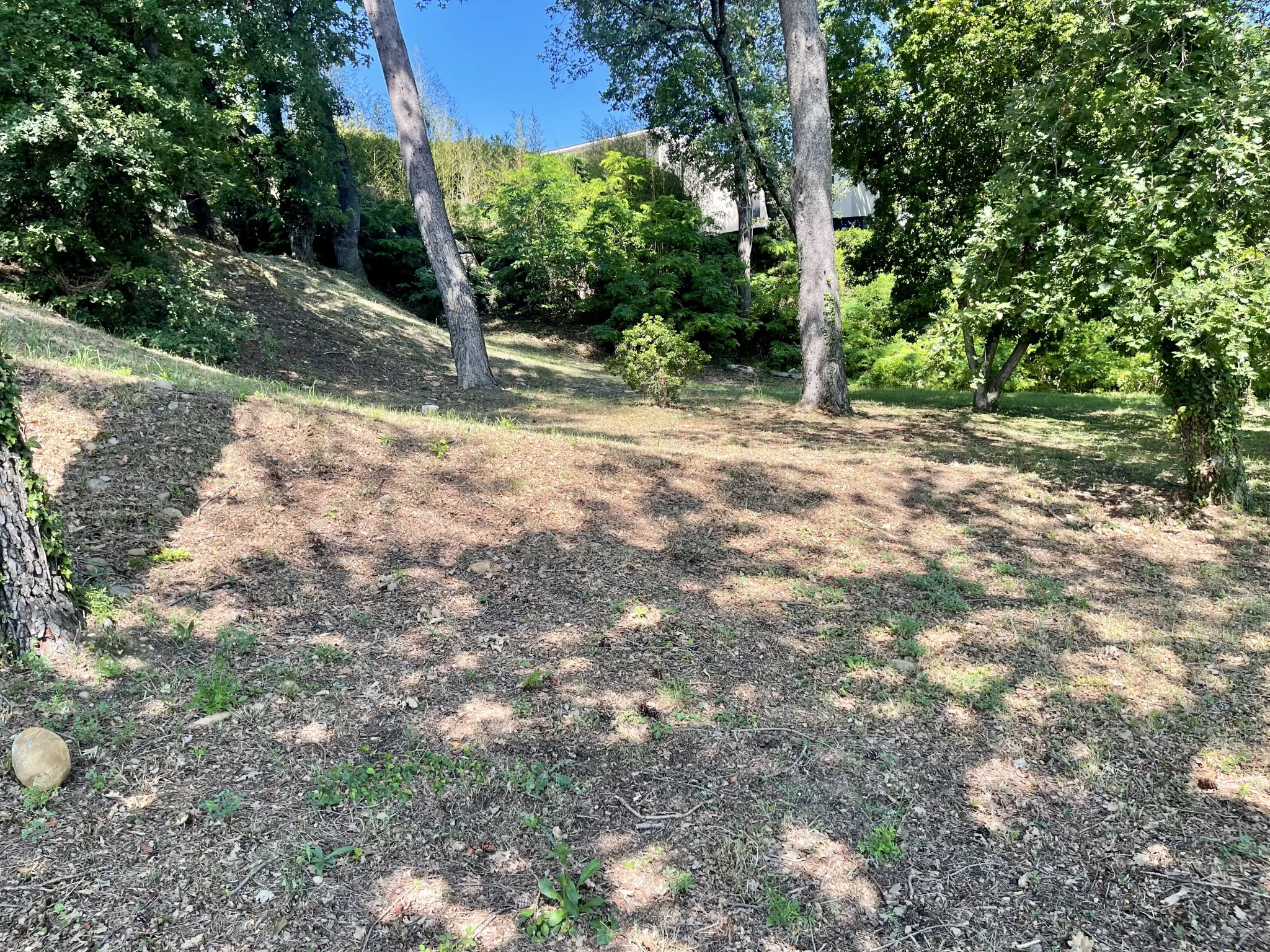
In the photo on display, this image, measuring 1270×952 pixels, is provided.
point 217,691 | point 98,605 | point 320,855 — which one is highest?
point 98,605

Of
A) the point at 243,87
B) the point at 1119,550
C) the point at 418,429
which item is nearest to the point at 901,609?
the point at 1119,550

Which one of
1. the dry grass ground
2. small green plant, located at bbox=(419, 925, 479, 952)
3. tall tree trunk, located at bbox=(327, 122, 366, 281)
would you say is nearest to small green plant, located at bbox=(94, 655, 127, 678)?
the dry grass ground

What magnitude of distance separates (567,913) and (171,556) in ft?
9.85

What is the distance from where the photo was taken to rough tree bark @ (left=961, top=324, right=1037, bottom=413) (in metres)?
10.0

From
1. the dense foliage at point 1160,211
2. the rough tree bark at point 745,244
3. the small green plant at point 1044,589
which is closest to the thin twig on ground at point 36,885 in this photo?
the small green plant at point 1044,589

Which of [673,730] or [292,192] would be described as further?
[292,192]

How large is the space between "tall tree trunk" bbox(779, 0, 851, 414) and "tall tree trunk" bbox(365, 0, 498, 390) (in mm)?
4663

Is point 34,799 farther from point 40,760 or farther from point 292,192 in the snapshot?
point 292,192

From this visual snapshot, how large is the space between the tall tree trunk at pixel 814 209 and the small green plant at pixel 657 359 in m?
1.65

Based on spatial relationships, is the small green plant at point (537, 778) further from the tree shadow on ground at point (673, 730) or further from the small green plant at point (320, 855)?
the small green plant at point (320, 855)

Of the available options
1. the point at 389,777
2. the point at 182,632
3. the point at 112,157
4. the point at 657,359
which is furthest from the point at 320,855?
the point at 112,157

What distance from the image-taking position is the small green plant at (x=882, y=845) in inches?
93.1

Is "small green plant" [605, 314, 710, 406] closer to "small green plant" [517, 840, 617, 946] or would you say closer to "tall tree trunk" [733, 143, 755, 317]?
"small green plant" [517, 840, 617, 946]

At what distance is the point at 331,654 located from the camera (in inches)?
130
